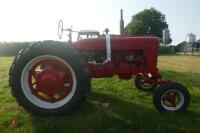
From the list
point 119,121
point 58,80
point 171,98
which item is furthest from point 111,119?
point 171,98

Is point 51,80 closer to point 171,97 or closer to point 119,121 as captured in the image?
point 119,121

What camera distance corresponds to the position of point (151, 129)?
5.53 metres

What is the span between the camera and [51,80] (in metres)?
6.16

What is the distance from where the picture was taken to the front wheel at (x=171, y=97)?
6566mm

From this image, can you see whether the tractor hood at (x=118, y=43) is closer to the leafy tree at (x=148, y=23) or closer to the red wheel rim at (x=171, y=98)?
the red wheel rim at (x=171, y=98)

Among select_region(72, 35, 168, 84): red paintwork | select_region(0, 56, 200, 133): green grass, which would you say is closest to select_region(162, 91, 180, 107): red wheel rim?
select_region(0, 56, 200, 133): green grass

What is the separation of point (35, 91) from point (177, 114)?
2.37m

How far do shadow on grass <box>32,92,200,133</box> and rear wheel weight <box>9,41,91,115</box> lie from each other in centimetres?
23

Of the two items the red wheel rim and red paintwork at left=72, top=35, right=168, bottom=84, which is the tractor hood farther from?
the red wheel rim

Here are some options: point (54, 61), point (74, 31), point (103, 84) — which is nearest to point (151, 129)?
point (54, 61)

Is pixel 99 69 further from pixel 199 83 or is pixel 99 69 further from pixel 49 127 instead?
pixel 199 83

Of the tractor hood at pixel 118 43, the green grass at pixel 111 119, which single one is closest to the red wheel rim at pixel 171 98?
the green grass at pixel 111 119

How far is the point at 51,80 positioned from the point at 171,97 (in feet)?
6.88

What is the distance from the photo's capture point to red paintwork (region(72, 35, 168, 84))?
7000mm
